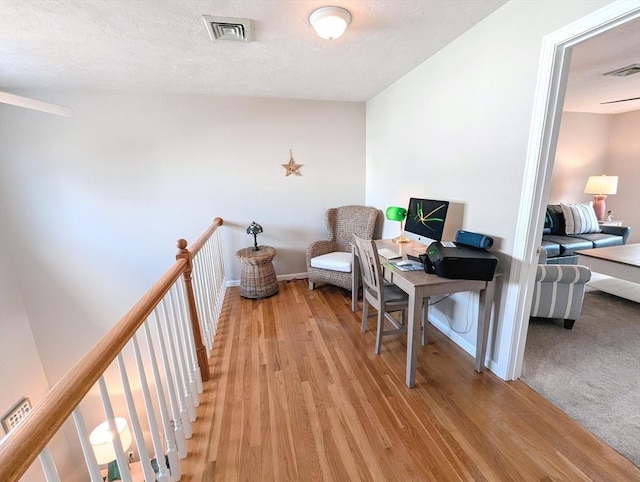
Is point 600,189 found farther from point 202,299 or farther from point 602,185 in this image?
point 202,299

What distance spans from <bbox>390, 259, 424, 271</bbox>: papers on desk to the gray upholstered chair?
1158mm

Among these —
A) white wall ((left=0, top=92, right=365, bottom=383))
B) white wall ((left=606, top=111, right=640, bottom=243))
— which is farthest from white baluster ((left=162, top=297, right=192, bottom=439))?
white wall ((left=606, top=111, right=640, bottom=243))

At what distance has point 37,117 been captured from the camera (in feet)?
9.82

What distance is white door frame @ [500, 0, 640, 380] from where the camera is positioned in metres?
1.31

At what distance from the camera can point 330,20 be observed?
1.70m

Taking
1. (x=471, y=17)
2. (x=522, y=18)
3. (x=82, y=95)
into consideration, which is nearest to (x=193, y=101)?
(x=82, y=95)

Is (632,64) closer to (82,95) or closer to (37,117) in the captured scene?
(82,95)

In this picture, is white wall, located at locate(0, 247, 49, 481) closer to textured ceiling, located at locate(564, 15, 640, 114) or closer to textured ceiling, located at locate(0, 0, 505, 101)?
textured ceiling, located at locate(0, 0, 505, 101)

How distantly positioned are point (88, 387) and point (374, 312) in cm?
254

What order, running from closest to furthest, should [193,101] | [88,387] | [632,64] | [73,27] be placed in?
1. [88,387]
2. [73,27]
3. [632,64]
4. [193,101]

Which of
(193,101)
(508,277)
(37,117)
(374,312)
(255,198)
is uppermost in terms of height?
(193,101)

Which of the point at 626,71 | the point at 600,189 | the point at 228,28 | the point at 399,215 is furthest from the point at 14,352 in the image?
the point at 600,189

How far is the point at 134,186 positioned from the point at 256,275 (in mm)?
1794

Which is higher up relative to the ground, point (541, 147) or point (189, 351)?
point (541, 147)
